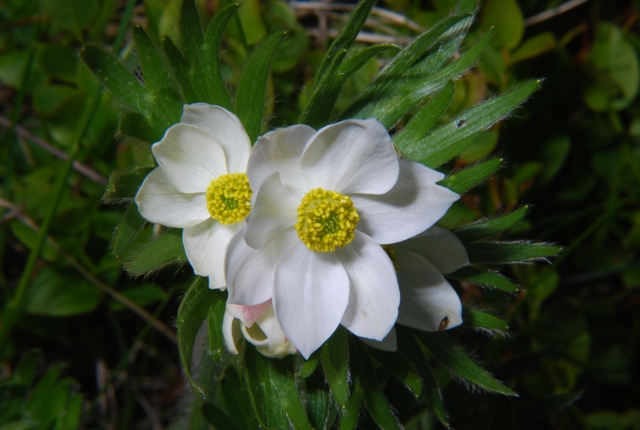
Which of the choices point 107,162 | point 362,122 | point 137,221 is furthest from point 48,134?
point 362,122

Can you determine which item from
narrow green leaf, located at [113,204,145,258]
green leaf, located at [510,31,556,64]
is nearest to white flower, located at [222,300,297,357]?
narrow green leaf, located at [113,204,145,258]

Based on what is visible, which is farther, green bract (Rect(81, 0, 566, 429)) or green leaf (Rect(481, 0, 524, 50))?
green leaf (Rect(481, 0, 524, 50))

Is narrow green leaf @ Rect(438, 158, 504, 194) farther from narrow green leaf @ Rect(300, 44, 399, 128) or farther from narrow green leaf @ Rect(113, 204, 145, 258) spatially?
narrow green leaf @ Rect(113, 204, 145, 258)

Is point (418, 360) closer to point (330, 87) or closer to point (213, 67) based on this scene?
point (330, 87)

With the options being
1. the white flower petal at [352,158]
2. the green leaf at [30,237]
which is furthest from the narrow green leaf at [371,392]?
the green leaf at [30,237]

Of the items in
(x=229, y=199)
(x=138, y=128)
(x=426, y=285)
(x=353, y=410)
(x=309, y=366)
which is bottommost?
(x=353, y=410)

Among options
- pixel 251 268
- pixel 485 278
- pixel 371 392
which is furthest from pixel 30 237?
pixel 485 278
